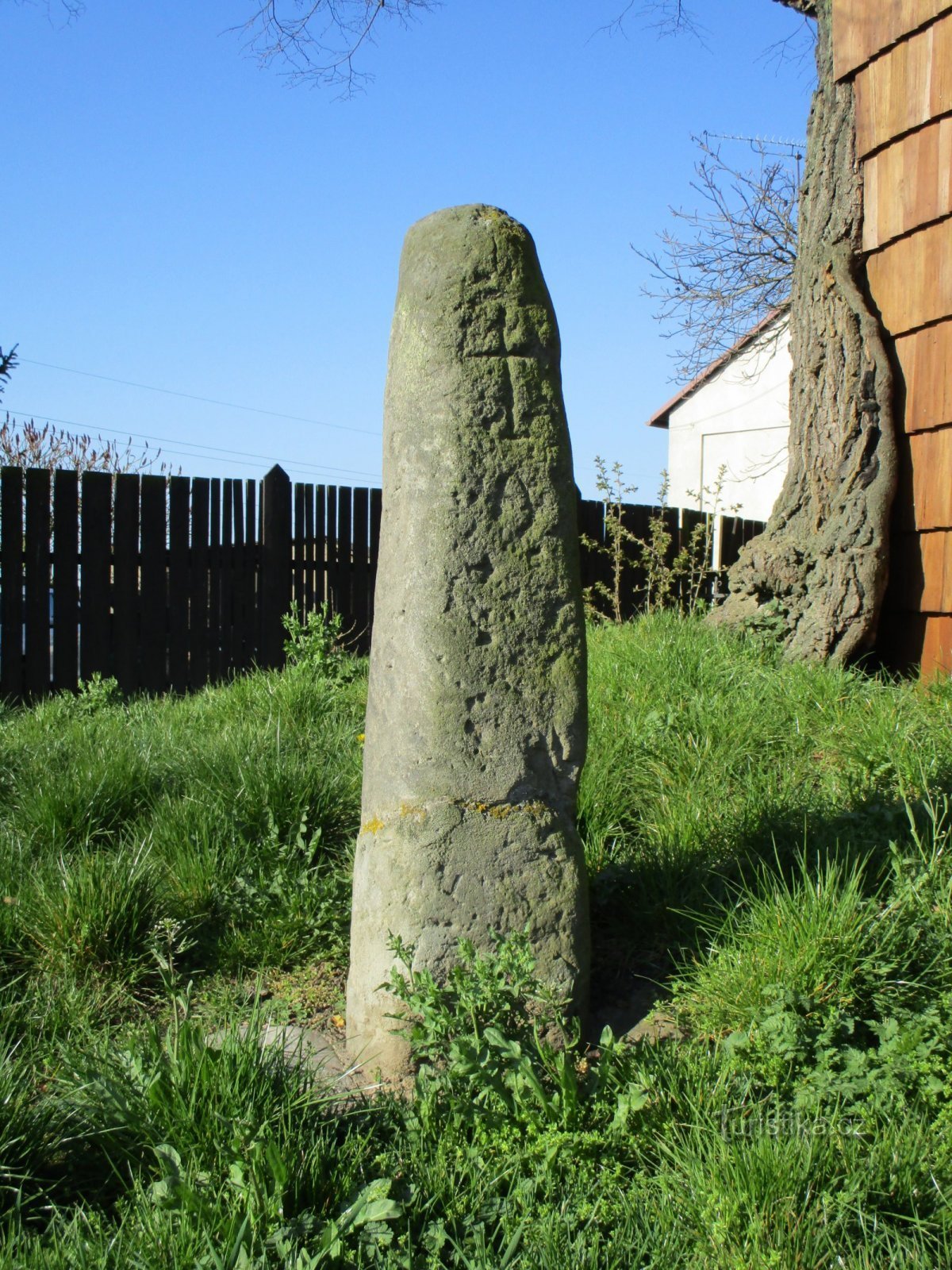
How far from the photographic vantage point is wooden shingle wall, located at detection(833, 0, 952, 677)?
5.56 meters

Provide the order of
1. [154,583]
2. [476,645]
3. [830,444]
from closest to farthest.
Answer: [476,645]
[830,444]
[154,583]

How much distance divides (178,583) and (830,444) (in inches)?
184

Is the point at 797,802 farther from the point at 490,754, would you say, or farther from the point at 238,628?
the point at 238,628

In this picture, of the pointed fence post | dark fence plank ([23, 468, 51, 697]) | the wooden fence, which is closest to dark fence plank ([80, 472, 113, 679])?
the wooden fence

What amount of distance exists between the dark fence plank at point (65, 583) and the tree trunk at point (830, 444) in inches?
170

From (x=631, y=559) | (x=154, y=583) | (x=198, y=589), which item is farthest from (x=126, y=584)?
(x=631, y=559)

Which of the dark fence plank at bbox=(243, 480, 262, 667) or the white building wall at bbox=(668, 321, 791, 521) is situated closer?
the dark fence plank at bbox=(243, 480, 262, 667)

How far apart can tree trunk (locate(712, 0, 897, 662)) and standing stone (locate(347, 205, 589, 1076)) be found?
3330mm

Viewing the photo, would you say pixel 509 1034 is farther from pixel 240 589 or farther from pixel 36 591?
pixel 240 589

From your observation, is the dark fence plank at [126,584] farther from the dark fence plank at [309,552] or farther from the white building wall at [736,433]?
the white building wall at [736,433]

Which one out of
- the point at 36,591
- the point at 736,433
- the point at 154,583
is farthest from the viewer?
the point at 736,433

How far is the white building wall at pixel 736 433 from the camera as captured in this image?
66.9 ft

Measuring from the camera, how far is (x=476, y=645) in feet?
8.92

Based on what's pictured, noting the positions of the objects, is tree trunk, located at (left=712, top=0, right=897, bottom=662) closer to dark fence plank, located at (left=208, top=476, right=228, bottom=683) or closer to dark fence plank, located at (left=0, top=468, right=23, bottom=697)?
dark fence plank, located at (left=208, top=476, right=228, bottom=683)
